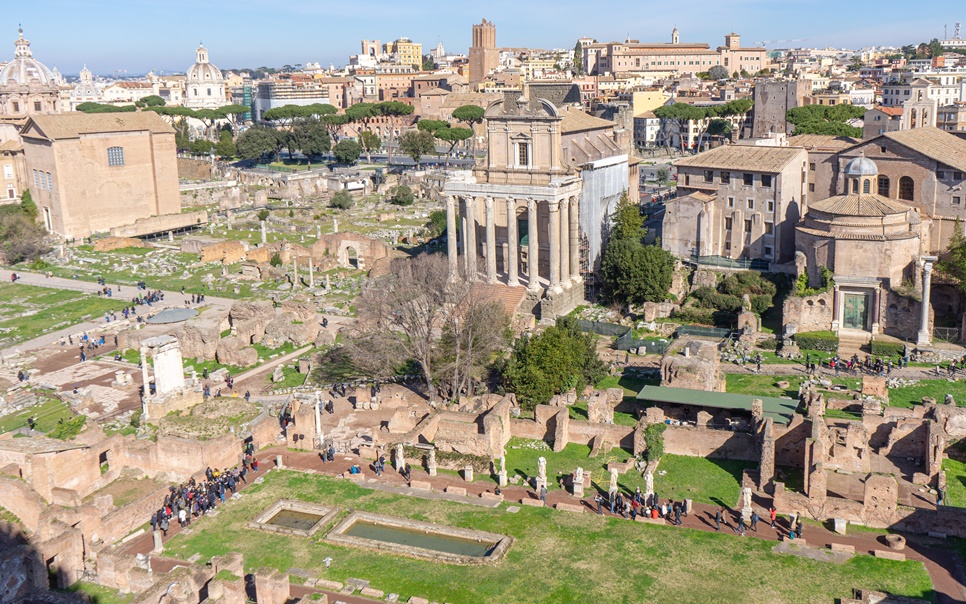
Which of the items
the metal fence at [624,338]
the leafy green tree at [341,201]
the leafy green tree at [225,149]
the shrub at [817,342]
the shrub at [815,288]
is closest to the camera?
the shrub at [817,342]

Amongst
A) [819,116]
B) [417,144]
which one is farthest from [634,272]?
[417,144]

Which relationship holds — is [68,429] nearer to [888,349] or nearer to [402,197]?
[888,349]

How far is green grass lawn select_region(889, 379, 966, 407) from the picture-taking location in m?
36.2

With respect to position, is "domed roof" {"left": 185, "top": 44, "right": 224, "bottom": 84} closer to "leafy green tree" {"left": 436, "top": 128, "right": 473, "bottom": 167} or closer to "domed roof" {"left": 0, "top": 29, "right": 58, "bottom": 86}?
"domed roof" {"left": 0, "top": 29, "right": 58, "bottom": 86}

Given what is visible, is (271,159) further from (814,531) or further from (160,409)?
(814,531)

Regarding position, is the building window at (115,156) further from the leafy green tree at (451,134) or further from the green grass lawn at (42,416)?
the green grass lawn at (42,416)

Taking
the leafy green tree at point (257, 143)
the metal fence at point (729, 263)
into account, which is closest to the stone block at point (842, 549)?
the metal fence at point (729, 263)

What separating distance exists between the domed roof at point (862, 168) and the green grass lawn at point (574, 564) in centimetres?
2567

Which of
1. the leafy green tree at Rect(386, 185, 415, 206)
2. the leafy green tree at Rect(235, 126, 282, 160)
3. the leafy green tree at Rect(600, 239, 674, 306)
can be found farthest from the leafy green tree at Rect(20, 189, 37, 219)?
the leafy green tree at Rect(600, 239, 674, 306)

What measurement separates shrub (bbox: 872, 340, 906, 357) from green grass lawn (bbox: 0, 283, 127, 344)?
42.1m

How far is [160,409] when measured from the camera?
37469 millimetres

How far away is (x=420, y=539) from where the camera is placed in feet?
90.1

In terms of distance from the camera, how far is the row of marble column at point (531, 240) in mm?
50269

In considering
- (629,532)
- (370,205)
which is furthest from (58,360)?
(370,205)
